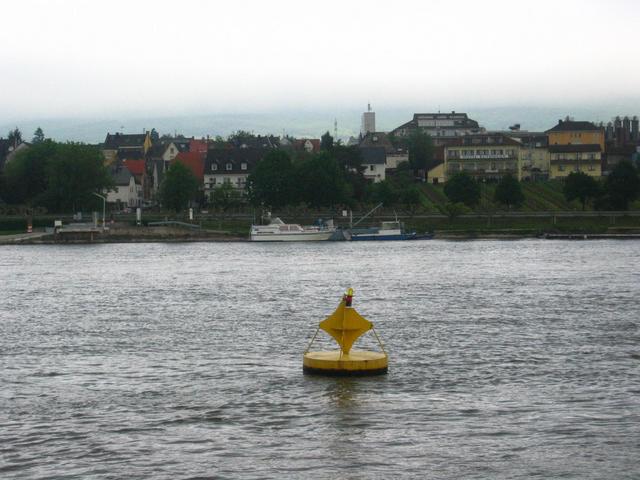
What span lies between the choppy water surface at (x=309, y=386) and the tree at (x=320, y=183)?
87.3 m


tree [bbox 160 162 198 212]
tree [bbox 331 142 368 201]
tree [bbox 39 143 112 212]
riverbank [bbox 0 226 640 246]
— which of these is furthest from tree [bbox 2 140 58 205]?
tree [bbox 331 142 368 201]

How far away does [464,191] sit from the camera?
15650cm

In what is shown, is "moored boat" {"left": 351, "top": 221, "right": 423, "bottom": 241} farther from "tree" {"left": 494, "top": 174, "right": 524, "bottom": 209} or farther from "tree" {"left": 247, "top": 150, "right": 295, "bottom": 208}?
"tree" {"left": 494, "top": 174, "right": 524, "bottom": 209}

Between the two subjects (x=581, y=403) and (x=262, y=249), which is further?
(x=262, y=249)

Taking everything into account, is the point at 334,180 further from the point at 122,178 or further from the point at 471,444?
the point at 471,444

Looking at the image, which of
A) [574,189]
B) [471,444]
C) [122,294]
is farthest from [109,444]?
[574,189]

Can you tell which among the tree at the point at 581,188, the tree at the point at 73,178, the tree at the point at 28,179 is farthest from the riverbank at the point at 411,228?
the tree at the point at 28,179

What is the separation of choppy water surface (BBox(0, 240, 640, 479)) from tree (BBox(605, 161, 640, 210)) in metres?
91.2

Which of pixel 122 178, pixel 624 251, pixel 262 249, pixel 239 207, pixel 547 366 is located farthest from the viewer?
pixel 122 178

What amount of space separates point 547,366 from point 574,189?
129255 millimetres

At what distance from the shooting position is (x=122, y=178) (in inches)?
7800

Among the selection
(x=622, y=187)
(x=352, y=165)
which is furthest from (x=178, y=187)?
(x=622, y=187)

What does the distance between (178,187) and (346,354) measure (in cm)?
Answer: 13243

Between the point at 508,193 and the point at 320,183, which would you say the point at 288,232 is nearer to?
the point at 320,183
